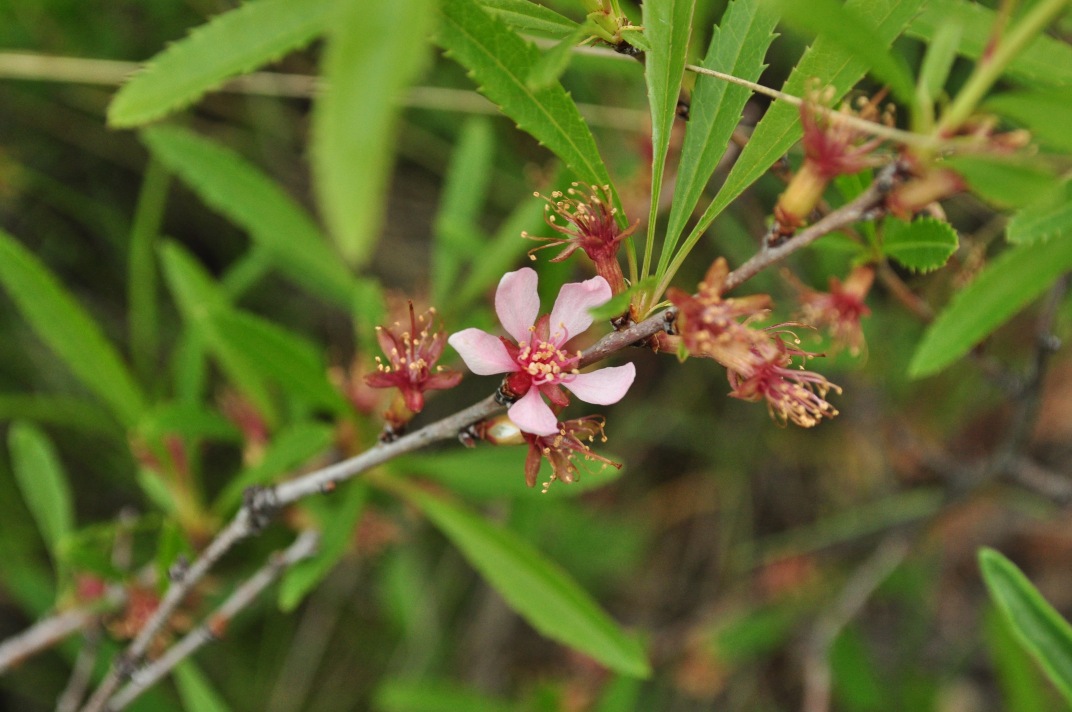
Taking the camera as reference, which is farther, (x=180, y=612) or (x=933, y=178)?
(x=180, y=612)

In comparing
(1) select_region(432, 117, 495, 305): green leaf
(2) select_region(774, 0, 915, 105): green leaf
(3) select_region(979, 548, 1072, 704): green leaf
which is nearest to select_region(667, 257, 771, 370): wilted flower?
(2) select_region(774, 0, 915, 105): green leaf

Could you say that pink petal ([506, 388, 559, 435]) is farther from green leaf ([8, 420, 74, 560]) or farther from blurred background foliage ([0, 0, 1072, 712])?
green leaf ([8, 420, 74, 560])

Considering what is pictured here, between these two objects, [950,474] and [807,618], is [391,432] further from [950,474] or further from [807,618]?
[807,618]

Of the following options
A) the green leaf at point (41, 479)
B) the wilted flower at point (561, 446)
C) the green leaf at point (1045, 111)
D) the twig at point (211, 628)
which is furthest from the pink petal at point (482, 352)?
the green leaf at point (41, 479)

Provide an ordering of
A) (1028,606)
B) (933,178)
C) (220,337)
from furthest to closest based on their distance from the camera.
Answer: (220,337), (1028,606), (933,178)

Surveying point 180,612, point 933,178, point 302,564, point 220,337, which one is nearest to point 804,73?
point 933,178

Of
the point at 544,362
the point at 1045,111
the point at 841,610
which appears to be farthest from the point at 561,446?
the point at 841,610

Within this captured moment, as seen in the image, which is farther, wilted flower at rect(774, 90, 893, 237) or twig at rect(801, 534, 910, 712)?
twig at rect(801, 534, 910, 712)
